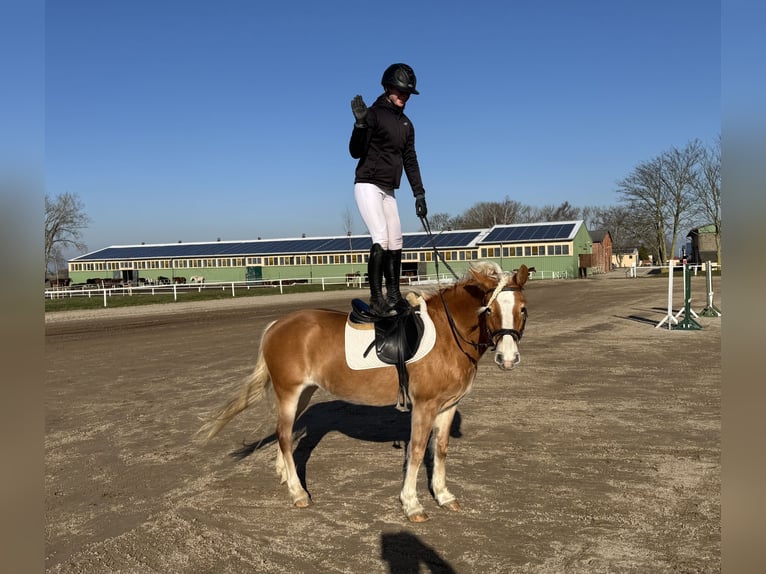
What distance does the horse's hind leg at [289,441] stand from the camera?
5477mm

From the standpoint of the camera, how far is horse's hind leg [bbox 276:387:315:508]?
18.0 feet

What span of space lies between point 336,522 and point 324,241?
68.7m

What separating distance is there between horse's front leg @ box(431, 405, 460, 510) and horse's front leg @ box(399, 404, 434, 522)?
0.87 feet

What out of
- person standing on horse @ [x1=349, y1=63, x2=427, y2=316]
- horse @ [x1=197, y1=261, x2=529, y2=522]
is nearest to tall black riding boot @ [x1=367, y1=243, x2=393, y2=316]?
person standing on horse @ [x1=349, y1=63, x2=427, y2=316]

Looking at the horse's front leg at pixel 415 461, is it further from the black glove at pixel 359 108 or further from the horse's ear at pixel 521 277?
the black glove at pixel 359 108

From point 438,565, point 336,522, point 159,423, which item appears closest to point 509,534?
point 438,565

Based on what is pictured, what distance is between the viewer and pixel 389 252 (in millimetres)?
5566

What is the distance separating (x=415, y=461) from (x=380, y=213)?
241 cm

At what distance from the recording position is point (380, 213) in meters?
5.47

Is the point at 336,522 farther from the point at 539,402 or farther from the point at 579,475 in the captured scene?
the point at 539,402

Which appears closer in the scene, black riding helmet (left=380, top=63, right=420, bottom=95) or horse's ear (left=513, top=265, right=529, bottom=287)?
horse's ear (left=513, top=265, right=529, bottom=287)

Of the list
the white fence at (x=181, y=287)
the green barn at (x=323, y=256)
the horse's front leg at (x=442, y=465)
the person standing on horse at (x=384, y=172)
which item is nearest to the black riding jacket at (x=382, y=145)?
the person standing on horse at (x=384, y=172)

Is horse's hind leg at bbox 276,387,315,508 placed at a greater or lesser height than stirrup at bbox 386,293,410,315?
lesser

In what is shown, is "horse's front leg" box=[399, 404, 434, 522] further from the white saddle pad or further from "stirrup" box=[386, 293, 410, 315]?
"stirrup" box=[386, 293, 410, 315]
